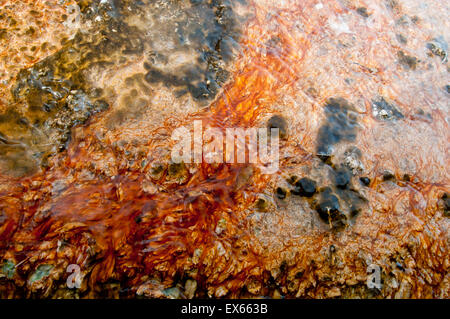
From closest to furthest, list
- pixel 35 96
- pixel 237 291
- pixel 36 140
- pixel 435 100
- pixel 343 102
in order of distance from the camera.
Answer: pixel 237 291
pixel 36 140
pixel 35 96
pixel 343 102
pixel 435 100

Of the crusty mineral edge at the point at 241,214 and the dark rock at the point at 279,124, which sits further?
the dark rock at the point at 279,124

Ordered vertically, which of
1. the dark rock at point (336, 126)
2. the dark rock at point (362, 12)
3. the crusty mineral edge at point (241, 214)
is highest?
the dark rock at point (362, 12)

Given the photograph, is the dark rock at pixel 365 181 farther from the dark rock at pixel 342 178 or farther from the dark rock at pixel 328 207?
the dark rock at pixel 328 207

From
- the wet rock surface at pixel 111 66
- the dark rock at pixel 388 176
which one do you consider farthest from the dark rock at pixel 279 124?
the dark rock at pixel 388 176

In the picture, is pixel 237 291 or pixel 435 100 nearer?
pixel 237 291

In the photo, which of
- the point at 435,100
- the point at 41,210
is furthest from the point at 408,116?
the point at 41,210

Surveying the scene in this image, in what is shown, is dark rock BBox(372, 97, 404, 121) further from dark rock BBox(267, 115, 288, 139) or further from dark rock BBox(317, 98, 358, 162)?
dark rock BBox(267, 115, 288, 139)
